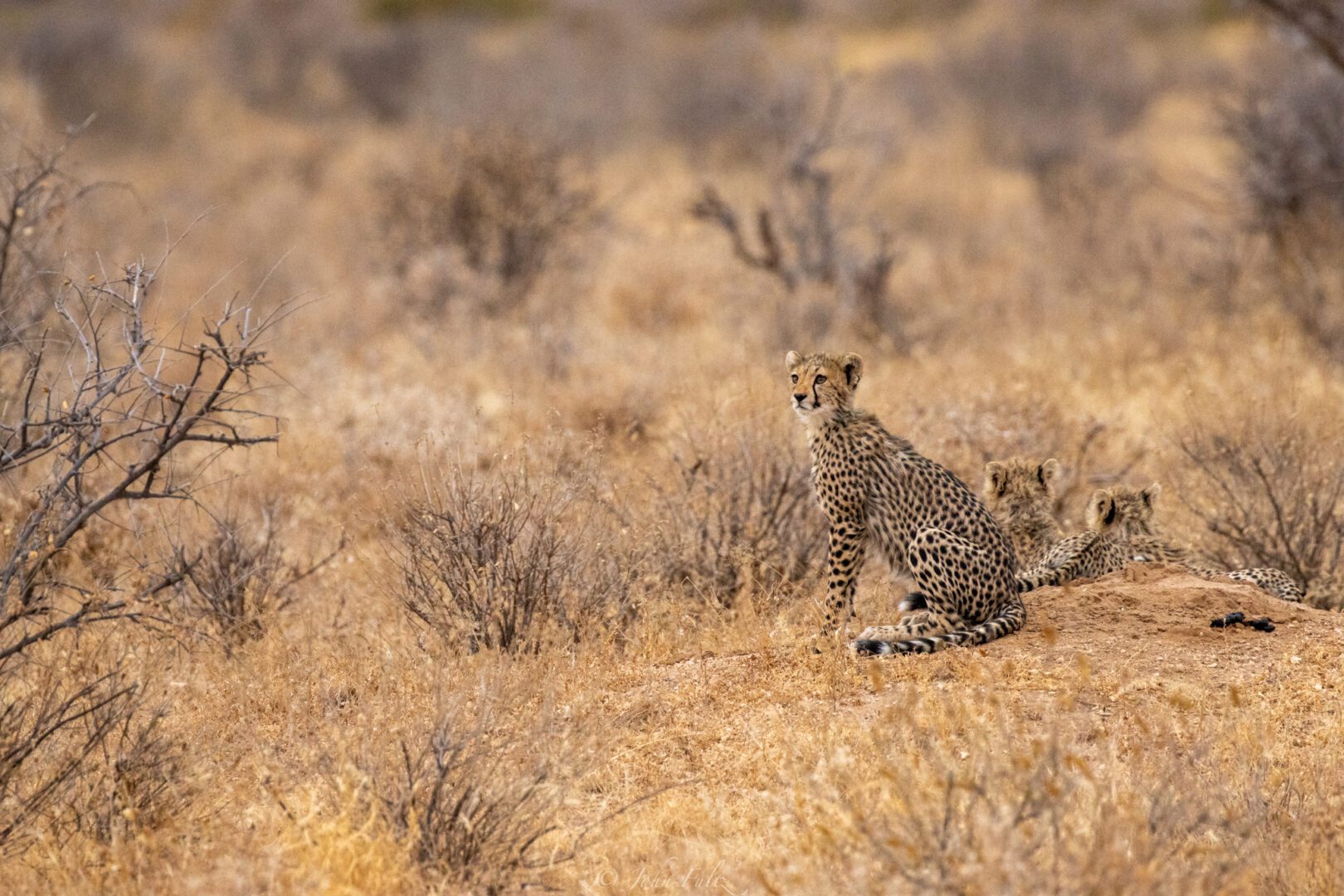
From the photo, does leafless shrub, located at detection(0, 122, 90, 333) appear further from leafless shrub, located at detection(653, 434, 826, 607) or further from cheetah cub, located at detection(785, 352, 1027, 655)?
cheetah cub, located at detection(785, 352, 1027, 655)

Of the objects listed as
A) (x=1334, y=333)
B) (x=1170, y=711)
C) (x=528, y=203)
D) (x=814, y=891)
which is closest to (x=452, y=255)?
(x=528, y=203)

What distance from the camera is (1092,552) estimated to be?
6504 mm

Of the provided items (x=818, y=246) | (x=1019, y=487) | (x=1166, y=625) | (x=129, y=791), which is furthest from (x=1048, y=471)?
(x=818, y=246)

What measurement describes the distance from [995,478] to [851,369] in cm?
105

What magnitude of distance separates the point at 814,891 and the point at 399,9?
35.5m

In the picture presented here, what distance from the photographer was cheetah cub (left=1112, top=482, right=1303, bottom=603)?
6609 millimetres

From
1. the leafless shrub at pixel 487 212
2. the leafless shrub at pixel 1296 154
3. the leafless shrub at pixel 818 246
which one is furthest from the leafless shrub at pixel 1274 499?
the leafless shrub at pixel 487 212

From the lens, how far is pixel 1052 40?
25.5 metres

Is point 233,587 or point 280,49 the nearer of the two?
point 233,587

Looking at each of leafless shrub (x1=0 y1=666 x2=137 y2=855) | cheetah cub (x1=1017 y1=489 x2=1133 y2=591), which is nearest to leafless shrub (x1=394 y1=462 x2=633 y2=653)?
leafless shrub (x1=0 y1=666 x2=137 y2=855)

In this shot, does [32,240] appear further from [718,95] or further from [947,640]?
[718,95]

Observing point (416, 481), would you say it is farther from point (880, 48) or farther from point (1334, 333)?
point (880, 48)

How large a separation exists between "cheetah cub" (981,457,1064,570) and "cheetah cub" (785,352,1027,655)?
91 centimetres

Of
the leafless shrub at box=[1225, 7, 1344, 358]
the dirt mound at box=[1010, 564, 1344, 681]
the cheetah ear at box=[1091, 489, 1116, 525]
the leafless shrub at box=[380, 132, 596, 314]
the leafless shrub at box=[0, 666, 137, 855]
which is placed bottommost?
the dirt mound at box=[1010, 564, 1344, 681]
